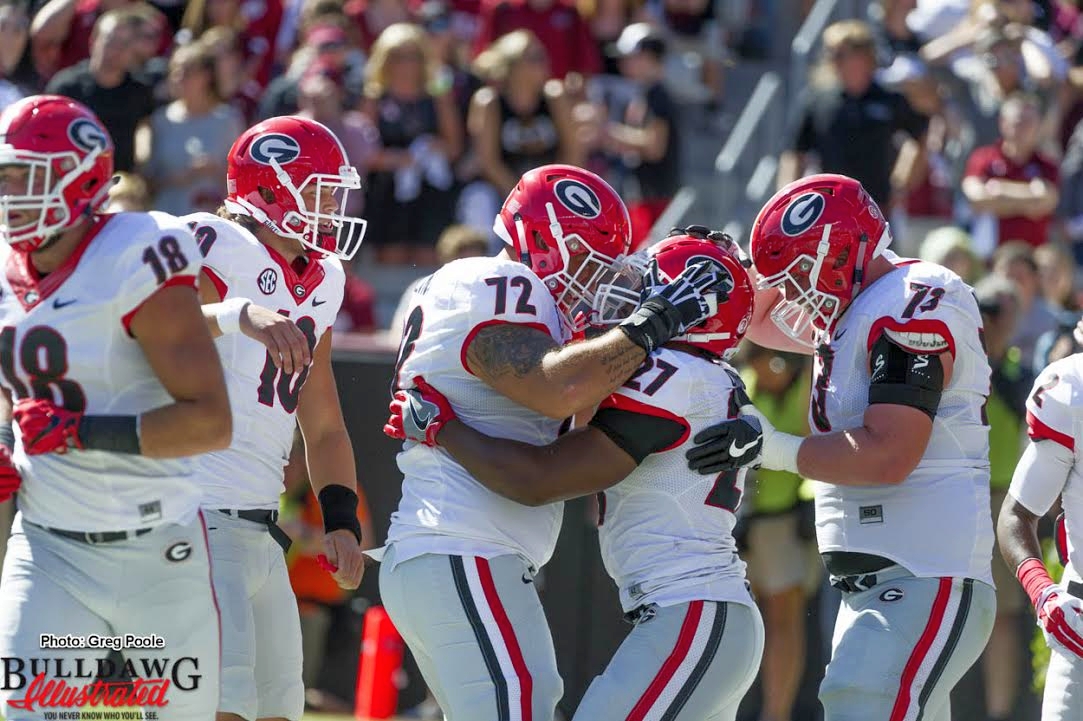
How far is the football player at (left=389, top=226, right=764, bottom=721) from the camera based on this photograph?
420 centimetres

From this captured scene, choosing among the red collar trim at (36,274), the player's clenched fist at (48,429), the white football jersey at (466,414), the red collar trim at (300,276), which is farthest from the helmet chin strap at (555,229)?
the player's clenched fist at (48,429)

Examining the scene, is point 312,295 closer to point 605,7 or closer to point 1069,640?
point 1069,640

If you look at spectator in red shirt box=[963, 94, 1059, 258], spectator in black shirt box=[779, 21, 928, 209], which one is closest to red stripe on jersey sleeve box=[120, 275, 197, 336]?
spectator in black shirt box=[779, 21, 928, 209]

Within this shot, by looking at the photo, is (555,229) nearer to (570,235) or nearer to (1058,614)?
(570,235)

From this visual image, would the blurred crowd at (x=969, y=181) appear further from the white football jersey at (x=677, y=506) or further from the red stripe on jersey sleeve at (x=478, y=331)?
A: the red stripe on jersey sleeve at (x=478, y=331)

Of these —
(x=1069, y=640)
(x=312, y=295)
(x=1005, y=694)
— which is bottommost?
(x=1005, y=694)

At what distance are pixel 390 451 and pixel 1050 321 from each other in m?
3.74

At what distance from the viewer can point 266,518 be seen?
4.92 m

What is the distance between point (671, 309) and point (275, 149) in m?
1.43

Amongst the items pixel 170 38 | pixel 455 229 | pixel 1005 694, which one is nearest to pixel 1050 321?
pixel 1005 694

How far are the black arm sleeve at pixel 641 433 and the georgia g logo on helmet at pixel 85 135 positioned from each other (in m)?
1.47

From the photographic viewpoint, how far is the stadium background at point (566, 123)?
8.68 meters

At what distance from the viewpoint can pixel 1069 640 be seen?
452 centimetres

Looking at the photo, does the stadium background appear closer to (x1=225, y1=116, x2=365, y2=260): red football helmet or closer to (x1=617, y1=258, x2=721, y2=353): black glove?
(x1=225, y1=116, x2=365, y2=260): red football helmet
